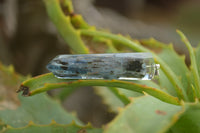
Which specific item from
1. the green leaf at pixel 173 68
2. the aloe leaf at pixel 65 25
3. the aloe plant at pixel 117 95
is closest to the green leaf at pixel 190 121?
the aloe plant at pixel 117 95

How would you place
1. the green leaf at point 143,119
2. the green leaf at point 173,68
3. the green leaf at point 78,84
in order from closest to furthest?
the green leaf at point 143,119
the green leaf at point 78,84
the green leaf at point 173,68

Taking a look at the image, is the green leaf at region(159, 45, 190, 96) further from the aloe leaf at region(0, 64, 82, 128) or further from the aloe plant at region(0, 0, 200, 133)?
the aloe leaf at region(0, 64, 82, 128)

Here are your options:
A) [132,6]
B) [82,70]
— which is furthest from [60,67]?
[132,6]

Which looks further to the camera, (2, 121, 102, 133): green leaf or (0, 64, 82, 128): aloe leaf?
(0, 64, 82, 128): aloe leaf

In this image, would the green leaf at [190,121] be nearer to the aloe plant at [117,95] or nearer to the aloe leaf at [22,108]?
the aloe plant at [117,95]

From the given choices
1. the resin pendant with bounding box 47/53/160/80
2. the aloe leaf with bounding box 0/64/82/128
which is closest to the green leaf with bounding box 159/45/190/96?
the resin pendant with bounding box 47/53/160/80

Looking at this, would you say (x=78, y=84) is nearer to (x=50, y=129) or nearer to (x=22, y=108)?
→ (x=50, y=129)

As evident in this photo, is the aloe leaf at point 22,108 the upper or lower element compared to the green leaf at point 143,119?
lower
